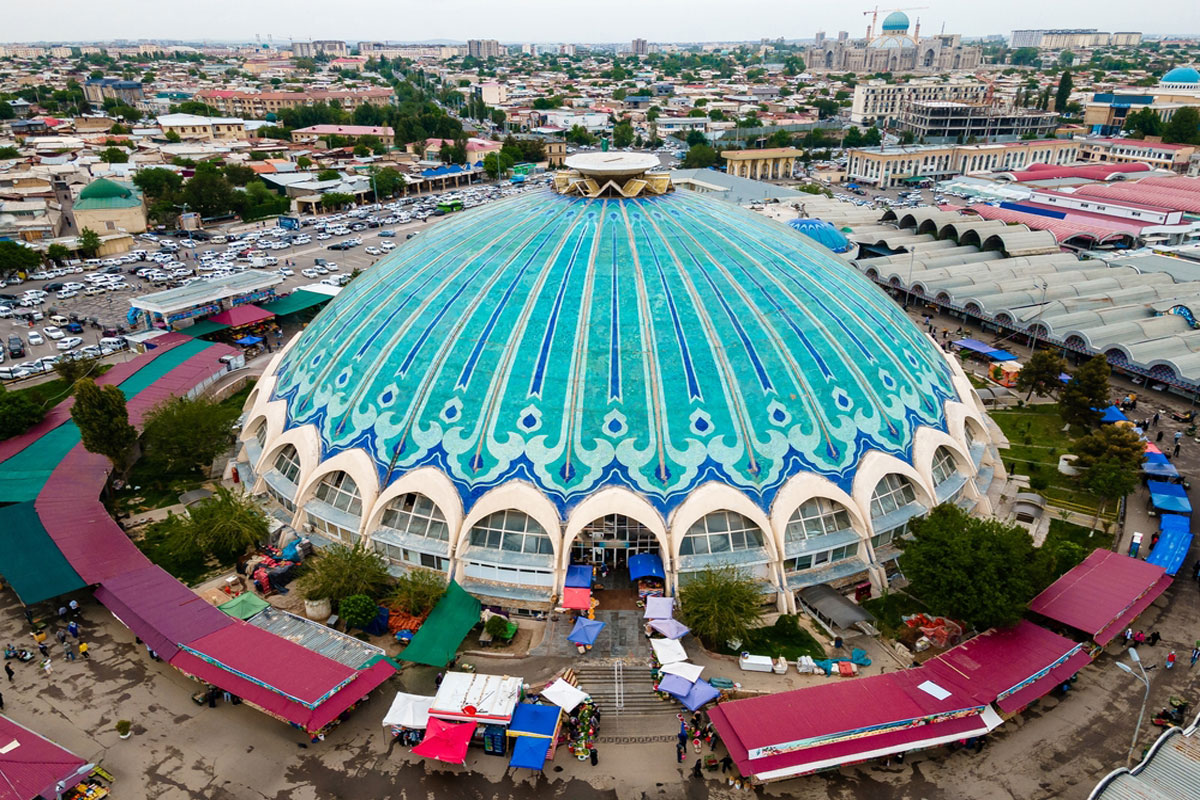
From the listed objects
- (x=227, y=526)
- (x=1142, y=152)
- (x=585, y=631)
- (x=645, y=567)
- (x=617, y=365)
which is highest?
(x=1142, y=152)

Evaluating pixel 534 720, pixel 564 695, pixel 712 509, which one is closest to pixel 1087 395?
pixel 712 509

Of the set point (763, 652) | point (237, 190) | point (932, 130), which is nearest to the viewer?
point (763, 652)

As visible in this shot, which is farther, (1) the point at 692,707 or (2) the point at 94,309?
(2) the point at 94,309

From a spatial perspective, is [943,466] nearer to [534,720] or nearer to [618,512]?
[618,512]

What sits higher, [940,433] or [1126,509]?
[940,433]

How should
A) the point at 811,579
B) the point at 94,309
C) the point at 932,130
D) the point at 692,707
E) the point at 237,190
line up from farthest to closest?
the point at 932,130, the point at 237,190, the point at 94,309, the point at 811,579, the point at 692,707

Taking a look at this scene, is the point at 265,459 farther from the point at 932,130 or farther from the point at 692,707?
the point at 932,130

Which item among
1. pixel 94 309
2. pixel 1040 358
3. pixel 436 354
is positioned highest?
pixel 436 354

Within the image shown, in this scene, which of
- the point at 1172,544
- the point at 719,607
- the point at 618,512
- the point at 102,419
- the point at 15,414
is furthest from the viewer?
the point at 15,414

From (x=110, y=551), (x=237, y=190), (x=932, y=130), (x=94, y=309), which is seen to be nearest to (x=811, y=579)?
(x=110, y=551)
